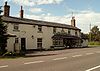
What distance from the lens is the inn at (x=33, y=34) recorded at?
36688 millimetres

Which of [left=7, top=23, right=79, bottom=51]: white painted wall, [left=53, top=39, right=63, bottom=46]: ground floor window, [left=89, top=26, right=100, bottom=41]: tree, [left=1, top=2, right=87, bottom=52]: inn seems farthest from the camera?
[left=89, top=26, right=100, bottom=41]: tree

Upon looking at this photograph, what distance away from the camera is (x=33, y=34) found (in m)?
41.1

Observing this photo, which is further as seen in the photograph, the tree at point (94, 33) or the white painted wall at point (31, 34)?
the tree at point (94, 33)

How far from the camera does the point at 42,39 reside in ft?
141

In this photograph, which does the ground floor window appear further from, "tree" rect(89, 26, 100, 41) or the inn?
"tree" rect(89, 26, 100, 41)

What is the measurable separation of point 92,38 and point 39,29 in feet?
216

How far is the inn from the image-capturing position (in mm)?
36688

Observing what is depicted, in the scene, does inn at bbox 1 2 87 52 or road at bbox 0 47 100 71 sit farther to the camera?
inn at bbox 1 2 87 52

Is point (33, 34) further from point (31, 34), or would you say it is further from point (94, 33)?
point (94, 33)

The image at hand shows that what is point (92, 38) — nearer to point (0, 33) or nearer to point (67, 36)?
point (67, 36)

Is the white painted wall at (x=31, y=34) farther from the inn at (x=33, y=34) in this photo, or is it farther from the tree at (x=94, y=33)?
the tree at (x=94, y=33)

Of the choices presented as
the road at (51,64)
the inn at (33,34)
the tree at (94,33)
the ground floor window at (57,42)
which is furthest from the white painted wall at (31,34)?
the tree at (94,33)

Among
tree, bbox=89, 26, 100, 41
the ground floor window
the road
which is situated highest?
tree, bbox=89, 26, 100, 41

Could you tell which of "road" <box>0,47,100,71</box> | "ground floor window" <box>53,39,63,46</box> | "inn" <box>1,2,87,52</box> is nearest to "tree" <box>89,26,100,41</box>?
"inn" <box>1,2,87,52</box>
